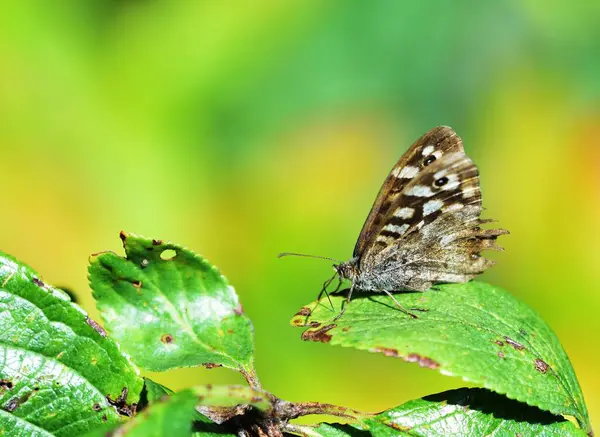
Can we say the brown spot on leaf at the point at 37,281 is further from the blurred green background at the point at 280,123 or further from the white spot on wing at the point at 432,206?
the blurred green background at the point at 280,123

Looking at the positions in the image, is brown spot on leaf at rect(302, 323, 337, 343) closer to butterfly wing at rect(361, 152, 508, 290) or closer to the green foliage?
the green foliage

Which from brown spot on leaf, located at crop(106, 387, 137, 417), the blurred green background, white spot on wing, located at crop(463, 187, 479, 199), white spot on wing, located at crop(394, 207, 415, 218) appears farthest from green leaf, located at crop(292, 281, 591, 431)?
the blurred green background

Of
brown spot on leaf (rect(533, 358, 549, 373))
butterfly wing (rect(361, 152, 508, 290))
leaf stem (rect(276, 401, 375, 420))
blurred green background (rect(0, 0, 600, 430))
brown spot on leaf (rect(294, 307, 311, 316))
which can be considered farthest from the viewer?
blurred green background (rect(0, 0, 600, 430))

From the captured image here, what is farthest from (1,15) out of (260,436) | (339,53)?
(260,436)

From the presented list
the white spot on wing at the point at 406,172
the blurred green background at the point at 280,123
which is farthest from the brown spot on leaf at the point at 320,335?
the blurred green background at the point at 280,123

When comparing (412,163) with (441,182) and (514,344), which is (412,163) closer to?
(441,182)

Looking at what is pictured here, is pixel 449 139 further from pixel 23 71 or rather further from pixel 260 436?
pixel 23 71
